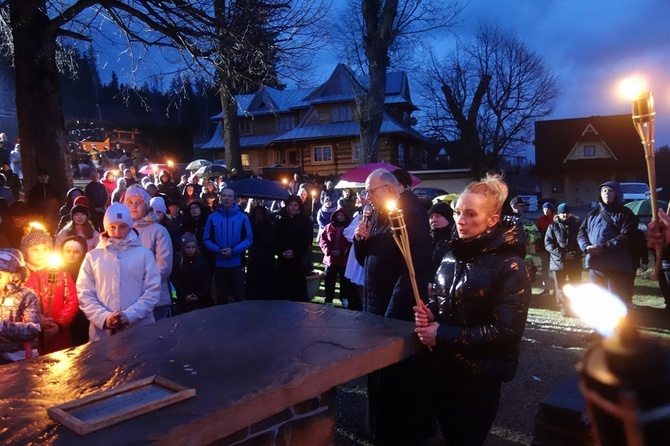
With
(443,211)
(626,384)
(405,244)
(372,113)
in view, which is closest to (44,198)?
(443,211)

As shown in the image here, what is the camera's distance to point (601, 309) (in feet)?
4.17

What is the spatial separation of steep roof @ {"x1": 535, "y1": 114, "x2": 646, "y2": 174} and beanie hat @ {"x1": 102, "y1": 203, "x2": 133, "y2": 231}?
3670 cm

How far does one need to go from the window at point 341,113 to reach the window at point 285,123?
5170 millimetres

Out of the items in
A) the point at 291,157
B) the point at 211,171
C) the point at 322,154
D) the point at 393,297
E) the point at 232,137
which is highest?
the point at 291,157

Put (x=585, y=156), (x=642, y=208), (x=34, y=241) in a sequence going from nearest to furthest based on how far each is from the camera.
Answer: (x=34, y=241) → (x=642, y=208) → (x=585, y=156)

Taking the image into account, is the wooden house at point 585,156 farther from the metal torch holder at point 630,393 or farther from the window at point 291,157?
the metal torch holder at point 630,393

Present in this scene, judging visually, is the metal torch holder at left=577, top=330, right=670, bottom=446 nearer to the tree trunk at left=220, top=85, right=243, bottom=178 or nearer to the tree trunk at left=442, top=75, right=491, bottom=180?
the tree trunk at left=220, top=85, right=243, bottom=178

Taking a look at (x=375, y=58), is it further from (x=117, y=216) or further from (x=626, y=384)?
(x=626, y=384)

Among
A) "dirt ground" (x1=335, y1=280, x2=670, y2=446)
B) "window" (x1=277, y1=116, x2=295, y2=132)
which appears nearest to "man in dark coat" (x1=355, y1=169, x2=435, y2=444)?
"dirt ground" (x1=335, y1=280, x2=670, y2=446)

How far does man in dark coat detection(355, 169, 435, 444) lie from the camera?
3.55 metres

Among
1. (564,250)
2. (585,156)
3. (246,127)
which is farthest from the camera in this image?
(246,127)

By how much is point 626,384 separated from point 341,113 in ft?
108

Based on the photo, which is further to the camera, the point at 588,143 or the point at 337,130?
the point at 588,143

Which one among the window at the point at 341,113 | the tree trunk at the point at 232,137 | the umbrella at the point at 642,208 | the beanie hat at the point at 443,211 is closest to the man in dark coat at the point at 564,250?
the umbrella at the point at 642,208
